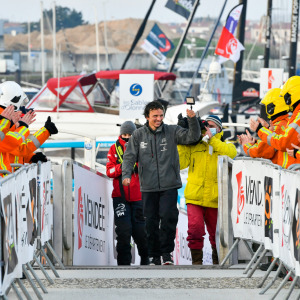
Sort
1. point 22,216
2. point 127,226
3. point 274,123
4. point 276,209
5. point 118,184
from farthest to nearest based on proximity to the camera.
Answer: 1. point 127,226
2. point 118,184
3. point 274,123
4. point 276,209
5. point 22,216

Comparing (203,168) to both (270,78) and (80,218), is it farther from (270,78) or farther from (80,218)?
(270,78)

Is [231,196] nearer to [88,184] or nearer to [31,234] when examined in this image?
[88,184]

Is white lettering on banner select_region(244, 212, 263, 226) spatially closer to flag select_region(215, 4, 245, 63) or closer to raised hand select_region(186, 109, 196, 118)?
raised hand select_region(186, 109, 196, 118)

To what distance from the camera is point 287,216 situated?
875 centimetres

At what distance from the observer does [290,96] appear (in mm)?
10695

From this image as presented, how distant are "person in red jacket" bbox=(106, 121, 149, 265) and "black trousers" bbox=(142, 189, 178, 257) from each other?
105 cm

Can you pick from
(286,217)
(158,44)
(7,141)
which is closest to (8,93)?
(7,141)

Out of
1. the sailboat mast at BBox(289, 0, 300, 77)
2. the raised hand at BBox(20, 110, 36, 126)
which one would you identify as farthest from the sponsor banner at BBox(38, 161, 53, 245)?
the sailboat mast at BBox(289, 0, 300, 77)

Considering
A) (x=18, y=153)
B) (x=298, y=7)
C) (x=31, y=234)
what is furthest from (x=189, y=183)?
(x=298, y=7)

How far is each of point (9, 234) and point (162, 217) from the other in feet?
14.6

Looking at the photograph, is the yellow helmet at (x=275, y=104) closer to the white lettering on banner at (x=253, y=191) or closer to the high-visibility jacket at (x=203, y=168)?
the white lettering on banner at (x=253, y=191)

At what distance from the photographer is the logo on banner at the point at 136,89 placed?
72.3 ft

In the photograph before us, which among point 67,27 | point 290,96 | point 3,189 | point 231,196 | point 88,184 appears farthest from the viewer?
point 67,27

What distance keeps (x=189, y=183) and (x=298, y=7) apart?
118 feet
